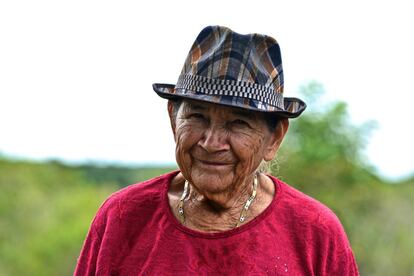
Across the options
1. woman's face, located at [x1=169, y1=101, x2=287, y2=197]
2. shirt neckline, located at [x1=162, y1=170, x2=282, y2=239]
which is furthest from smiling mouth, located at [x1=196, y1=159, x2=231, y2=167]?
shirt neckline, located at [x1=162, y1=170, x2=282, y2=239]

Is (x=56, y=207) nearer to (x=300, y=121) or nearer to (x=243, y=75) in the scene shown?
(x=300, y=121)

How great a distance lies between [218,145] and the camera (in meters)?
3.17

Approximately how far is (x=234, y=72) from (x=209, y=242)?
24.8 inches

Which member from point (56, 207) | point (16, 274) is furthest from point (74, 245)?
point (56, 207)

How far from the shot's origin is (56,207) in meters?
22.9

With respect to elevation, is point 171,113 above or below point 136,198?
above

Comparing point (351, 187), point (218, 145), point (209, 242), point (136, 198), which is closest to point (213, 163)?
point (218, 145)

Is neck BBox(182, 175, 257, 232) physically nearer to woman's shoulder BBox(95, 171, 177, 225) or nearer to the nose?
woman's shoulder BBox(95, 171, 177, 225)

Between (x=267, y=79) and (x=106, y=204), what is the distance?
2.71 ft

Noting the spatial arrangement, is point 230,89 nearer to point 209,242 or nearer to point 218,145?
point 218,145

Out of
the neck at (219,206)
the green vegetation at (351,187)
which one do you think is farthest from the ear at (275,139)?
the green vegetation at (351,187)

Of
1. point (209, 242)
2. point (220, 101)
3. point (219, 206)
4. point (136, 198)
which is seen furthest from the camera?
point (136, 198)

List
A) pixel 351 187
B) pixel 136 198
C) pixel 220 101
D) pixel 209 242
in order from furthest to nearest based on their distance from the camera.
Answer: pixel 351 187 < pixel 136 198 < pixel 209 242 < pixel 220 101

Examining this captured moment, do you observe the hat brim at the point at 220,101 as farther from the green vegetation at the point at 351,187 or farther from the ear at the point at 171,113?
the green vegetation at the point at 351,187
